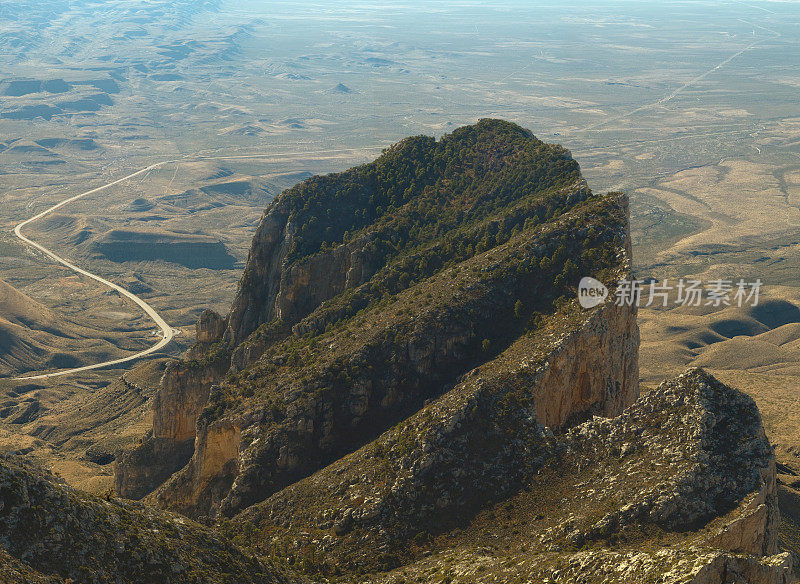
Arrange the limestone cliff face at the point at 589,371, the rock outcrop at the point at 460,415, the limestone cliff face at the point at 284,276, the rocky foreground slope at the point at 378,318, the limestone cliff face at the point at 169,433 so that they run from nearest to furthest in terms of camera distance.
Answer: the rock outcrop at the point at 460,415
the limestone cliff face at the point at 589,371
the rocky foreground slope at the point at 378,318
the limestone cliff face at the point at 169,433
the limestone cliff face at the point at 284,276

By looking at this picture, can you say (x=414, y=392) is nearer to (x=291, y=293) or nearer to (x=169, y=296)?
(x=291, y=293)

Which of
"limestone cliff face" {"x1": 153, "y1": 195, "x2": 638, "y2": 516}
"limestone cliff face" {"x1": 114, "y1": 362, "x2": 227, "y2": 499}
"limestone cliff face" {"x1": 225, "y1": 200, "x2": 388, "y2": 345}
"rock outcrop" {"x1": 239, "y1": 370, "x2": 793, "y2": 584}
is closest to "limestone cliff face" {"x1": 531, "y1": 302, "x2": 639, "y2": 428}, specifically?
"limestone cliff face" {"x1": 153, "y1": 195, "x2": 638, "y2": 516}

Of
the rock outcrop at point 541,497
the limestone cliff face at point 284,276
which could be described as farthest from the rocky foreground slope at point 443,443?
the limestone cliff face at point 284,276

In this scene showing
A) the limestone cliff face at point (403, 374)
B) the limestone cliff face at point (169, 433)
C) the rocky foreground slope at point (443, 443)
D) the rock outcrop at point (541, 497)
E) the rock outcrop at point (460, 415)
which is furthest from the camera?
the limestone cliff face at point (169, 433)

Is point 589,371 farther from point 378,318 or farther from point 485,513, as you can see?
point 378,318

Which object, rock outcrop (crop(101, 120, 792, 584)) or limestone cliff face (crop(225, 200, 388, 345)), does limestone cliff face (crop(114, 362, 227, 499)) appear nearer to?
rock outcrop (crop(101, 120, 792, 584))

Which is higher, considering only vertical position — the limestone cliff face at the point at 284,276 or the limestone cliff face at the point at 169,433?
the limestone cliff face at the point at 284,276

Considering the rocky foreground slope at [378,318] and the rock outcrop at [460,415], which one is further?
the rocky foreground slope at [378,318]

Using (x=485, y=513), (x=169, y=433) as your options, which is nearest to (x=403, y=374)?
(x=485, y=513)

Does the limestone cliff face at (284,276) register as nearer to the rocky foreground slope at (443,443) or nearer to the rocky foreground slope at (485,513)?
the rocky foreground slope at (443,443)
